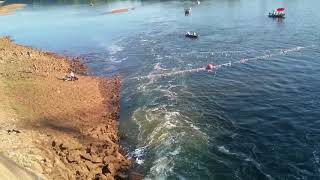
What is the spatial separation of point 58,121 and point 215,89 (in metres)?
22.6

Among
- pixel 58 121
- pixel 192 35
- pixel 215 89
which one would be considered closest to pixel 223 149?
pixel 215 89

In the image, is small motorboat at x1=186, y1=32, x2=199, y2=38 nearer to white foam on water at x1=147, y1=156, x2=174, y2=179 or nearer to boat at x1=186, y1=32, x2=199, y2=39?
boat at x1=186, y1=32, x2=199, y2=39

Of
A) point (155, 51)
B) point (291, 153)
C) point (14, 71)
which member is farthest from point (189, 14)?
point (291, 153)

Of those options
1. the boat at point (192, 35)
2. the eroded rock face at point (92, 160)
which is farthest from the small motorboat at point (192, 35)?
the eroded rock face at point (92, 160)

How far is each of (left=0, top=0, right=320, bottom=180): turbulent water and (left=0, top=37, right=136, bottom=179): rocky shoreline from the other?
256cm

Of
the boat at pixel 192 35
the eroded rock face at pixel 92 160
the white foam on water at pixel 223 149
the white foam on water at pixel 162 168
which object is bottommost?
the white foam on water at pixel 162 168

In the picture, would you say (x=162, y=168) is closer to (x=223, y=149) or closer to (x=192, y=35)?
(x=223, y=149)

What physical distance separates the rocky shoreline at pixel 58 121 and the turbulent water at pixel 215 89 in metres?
2.56

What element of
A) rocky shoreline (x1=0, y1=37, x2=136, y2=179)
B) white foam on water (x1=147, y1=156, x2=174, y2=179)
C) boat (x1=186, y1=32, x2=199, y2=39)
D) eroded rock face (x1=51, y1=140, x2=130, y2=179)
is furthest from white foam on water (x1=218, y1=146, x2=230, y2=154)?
boat (x1=186, y1=32, x2=199, y2=39)

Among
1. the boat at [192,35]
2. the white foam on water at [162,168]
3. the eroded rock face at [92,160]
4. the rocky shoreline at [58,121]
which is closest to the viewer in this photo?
the rocky shoreline at [58,121]

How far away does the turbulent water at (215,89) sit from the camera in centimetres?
3459

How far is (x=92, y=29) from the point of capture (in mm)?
108188

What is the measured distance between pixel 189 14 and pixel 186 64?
183 ft

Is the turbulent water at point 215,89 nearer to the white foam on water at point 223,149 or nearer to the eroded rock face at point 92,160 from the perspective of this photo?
the white foam on water at point 223,149
